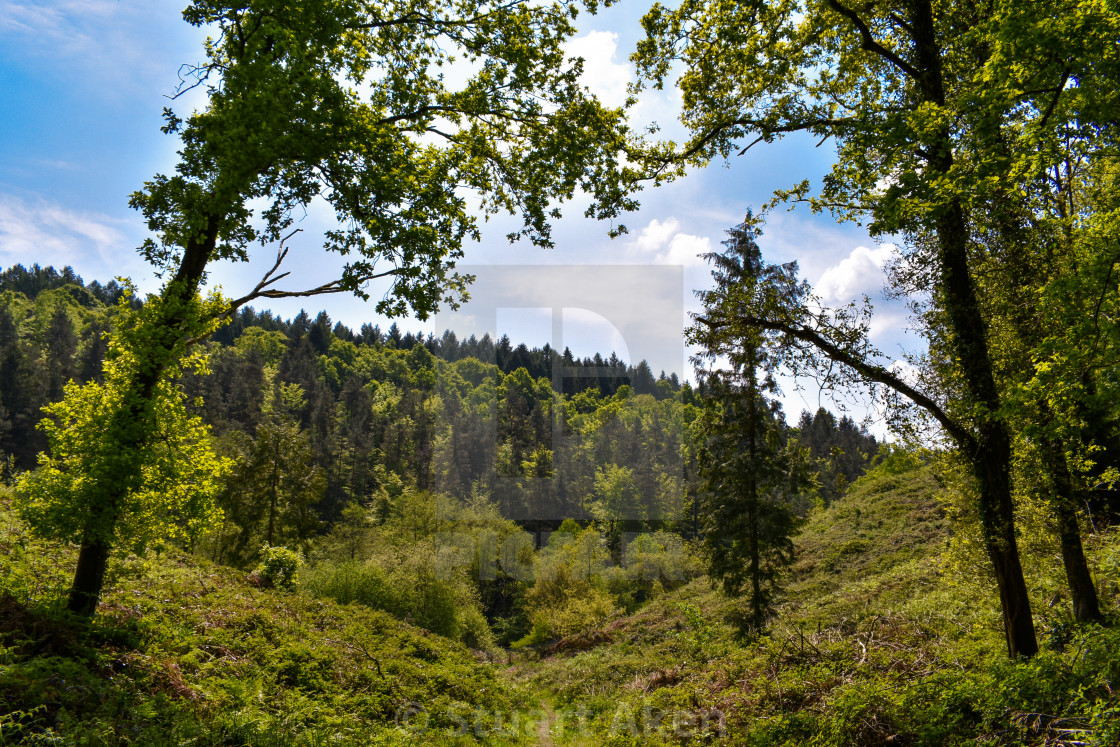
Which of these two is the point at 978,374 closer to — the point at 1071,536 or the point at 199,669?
the point at 1071,536

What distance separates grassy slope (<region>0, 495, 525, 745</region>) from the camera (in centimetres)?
535

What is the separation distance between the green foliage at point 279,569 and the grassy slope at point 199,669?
2.49 m

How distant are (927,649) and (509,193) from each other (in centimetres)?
1131

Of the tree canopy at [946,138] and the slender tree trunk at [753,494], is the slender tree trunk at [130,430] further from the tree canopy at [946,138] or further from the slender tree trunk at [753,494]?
the slender tree trunk at [753,494]

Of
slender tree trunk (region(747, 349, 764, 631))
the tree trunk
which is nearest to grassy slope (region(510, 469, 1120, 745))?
slender tree trunk (region(747, 349, 764, 631))

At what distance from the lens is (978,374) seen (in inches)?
287

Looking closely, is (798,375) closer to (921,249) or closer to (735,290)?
(735,290)

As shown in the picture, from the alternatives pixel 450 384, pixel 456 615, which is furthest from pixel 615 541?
pixel 450 384

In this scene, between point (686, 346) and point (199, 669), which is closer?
point (199, 669)

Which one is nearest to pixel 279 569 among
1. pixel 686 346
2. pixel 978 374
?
pixel 686 346

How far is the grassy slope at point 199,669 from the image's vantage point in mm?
5352

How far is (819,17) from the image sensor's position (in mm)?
8281

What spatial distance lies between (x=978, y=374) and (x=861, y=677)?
5.00 meters

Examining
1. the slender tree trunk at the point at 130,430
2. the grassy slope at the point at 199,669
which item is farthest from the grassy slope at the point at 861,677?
the slender tree trunk at the point at 130,430
